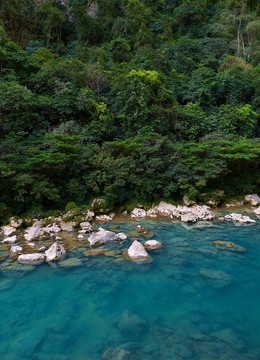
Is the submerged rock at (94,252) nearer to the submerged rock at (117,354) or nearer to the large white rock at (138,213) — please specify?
the submerged rock at (117,354)

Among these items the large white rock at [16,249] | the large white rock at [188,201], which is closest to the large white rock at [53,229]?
the large white rock at [16,249]

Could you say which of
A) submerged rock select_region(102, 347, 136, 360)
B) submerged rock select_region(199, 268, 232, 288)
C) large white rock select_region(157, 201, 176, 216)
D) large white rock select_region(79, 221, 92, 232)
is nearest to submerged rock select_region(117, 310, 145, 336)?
submerged rock select_region(102, 347, 136, 360)

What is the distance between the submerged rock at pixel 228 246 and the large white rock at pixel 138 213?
4.41 metres

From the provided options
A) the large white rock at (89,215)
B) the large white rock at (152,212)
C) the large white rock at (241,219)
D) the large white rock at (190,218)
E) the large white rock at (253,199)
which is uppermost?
the large white rock at (89,215)

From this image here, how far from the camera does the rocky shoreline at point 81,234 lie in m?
5.65

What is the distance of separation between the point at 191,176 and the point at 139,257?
716 cm

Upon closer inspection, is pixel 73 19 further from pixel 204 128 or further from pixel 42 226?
pixel 42 226

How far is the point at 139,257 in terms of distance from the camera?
18.5 ft

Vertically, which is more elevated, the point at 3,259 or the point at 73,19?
the point at 73,19

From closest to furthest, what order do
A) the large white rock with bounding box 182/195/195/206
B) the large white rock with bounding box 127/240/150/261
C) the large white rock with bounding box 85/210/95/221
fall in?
1. the large white rock with bounding box 127/240/150/261
2. the large white rock with bounding box 85/210/95/221
3. the large white rock with bounding box 182/195/195/206

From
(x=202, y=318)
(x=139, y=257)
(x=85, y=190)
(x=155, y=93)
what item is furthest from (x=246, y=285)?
(x=155, y=93)

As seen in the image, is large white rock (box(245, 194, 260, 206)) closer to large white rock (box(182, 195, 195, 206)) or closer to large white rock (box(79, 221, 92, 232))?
large white rock (box(182, 195, 195, 206))

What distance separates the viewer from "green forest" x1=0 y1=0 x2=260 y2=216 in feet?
34.7

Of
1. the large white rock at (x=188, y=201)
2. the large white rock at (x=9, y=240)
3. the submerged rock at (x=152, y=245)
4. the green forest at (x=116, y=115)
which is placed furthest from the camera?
the large white rock at (x=188, y=201)
